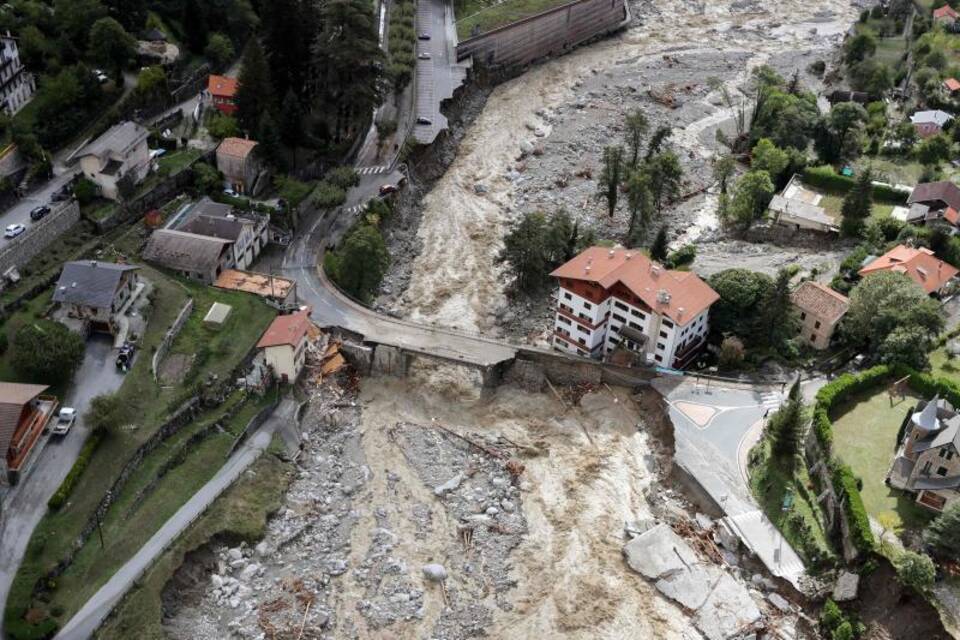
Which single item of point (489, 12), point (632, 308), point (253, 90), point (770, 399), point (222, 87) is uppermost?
point (253, 90)

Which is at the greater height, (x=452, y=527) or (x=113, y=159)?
(x=113, y=159)

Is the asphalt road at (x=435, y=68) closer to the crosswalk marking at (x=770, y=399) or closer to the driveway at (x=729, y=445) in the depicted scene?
the driveway at (x=729, y=445)

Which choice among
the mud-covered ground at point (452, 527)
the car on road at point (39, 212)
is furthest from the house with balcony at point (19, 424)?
the car on road at point (39, 212)

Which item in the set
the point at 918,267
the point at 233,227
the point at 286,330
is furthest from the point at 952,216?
the point at 233,227

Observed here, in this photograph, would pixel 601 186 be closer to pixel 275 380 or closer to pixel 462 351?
pixel 462 351

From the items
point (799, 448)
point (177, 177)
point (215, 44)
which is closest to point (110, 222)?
point (177, 177)

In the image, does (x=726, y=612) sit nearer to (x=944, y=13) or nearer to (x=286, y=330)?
(x=286, y=330)
